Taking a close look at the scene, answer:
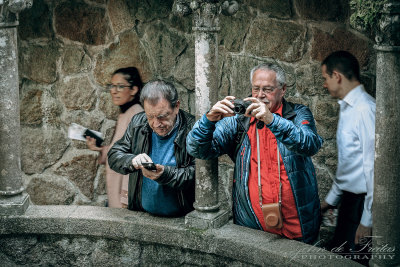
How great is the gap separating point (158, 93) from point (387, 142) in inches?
59.6

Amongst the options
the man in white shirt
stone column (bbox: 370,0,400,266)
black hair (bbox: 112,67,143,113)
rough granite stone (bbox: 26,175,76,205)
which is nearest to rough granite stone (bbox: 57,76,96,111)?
black hair (bbox: 112,67,143,113)

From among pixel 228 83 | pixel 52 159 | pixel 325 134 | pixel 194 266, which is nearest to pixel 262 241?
pixel 194 266

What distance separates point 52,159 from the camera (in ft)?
20.9

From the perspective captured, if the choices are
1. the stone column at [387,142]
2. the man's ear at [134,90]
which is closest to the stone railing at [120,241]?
the stone column at [387,142]

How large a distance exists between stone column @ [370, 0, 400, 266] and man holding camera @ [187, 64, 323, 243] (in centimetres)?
40

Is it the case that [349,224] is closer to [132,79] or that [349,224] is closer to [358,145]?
[358,145]

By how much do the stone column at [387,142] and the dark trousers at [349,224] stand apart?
0.69 meters

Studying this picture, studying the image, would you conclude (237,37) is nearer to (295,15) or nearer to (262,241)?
(295,15)

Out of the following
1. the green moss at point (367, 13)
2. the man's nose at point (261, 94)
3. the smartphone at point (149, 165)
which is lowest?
the smartphone at point (149, 165)

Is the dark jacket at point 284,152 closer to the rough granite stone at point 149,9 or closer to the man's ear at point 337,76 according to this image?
the man's ear at point 337,76

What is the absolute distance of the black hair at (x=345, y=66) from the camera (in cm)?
→ 503

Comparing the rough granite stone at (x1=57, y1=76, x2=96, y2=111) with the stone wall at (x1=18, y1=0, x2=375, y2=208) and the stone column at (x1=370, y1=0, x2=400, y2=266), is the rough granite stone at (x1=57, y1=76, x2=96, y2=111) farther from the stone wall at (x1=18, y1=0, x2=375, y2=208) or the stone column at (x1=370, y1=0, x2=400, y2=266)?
the stone column at (x1=370, y1=0, x2=400, y2=266)

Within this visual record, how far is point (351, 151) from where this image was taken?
4.83 m

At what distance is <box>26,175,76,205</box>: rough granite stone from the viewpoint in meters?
6.39
